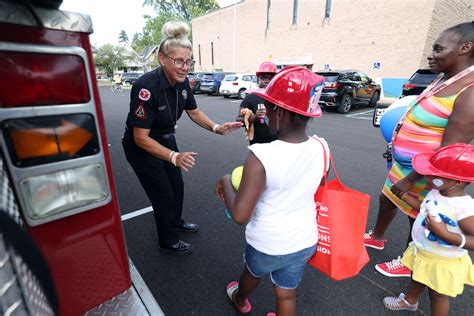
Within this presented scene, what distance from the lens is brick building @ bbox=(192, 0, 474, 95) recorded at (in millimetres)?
15531

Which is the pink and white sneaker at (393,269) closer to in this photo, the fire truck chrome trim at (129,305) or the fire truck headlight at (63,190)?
the fire truck chrome trim at (129,305)

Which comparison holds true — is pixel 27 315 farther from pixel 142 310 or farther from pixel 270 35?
pixel 270 35

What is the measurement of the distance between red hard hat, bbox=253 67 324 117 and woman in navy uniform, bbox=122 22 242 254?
0.78 meters

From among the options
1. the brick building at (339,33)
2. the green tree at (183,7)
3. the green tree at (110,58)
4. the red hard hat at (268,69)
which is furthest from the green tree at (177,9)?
the red hard hat at (268,69)

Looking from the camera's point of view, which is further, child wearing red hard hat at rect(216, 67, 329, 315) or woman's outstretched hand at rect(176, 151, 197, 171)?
woman's outstretched hand at rect(176, 151, 197, 171)

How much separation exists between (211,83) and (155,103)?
54.0 ft

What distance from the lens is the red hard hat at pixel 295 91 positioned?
1.21m

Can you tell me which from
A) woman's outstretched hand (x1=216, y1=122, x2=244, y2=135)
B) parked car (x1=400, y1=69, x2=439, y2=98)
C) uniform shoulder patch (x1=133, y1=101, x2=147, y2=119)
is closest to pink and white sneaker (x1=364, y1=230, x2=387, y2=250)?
woman's outstretched hand (x1=216, y1=122, x2=244, y2=135)

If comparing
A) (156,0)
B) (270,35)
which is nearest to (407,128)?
(270,35)

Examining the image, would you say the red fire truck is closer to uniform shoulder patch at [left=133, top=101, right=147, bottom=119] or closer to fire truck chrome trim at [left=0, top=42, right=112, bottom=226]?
fire truck chrome trim at [left=0, top=42, right=112, bottom=226]

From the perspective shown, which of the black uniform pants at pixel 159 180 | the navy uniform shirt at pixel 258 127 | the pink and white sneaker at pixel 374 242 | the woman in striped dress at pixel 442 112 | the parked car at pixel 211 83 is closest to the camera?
the woman in striped dress at pixel 442 112

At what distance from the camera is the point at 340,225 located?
1.45 meters

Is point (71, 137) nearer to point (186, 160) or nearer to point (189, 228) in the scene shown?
point (186, 160)

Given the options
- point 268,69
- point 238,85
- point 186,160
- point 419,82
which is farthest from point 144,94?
point 238,85
